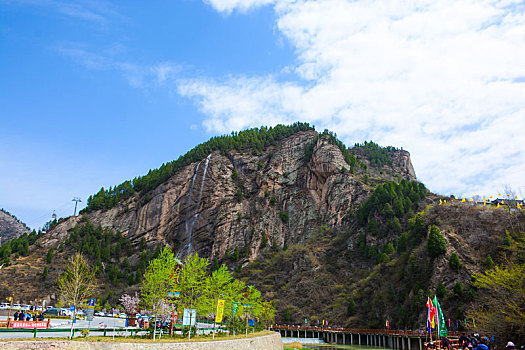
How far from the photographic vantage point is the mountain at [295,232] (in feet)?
243

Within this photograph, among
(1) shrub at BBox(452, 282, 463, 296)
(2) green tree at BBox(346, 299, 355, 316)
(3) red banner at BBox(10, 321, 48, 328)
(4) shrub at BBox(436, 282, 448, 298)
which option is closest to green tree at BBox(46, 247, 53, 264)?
(2) green tree at BBox(346, 299, 355, 316)

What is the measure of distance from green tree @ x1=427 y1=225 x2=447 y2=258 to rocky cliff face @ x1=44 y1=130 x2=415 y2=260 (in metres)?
60.4

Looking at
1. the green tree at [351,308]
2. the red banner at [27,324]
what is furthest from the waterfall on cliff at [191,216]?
the red banner at [27,324]

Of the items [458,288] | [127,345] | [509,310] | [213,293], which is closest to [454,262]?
[458,288]

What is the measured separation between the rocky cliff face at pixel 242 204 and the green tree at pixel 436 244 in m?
60.4

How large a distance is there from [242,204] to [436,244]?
294 feet

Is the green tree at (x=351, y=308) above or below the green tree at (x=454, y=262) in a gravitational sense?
below

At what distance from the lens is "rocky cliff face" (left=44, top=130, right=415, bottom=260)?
138000 millimetres

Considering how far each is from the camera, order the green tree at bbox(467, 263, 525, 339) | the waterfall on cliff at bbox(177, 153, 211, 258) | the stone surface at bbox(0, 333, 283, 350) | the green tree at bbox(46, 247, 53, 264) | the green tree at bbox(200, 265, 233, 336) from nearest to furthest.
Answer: the stone surface at bbox(0, 333, 283, 350) < the green tree at bbox(467, 263, 525, 339) < the green tree at bbox(200, 265, 233, 336) < the green tree at bbox(46, 247, 53, 264) < the waterfall on cliff at bbox(177, 153, 211, 258)

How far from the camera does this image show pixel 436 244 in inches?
2783

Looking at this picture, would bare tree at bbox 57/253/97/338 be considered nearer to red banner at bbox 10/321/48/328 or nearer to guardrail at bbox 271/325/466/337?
red banner at bbox 10/321/48/328

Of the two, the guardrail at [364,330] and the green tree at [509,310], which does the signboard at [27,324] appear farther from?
the guardrail at [364,330]

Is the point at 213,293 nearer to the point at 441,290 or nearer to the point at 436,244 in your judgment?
the point at 441,290

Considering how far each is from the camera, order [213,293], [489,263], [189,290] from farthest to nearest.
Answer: [489,263] → [213,293] → [189,290]
